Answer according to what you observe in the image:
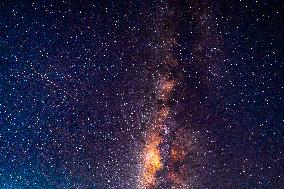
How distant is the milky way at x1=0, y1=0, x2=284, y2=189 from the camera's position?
1.68 metres

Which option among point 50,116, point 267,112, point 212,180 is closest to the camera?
point 267,112

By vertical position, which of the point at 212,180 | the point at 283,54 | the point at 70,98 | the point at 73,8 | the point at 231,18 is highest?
the point at 73,8

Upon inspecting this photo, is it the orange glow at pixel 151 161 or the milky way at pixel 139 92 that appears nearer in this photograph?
the milky way at pixel 139 92

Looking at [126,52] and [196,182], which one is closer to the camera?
[126,52]

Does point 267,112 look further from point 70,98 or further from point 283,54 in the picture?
point 70,98

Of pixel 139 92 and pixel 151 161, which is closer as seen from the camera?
pixel 139 92

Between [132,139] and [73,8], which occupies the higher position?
[73,8]

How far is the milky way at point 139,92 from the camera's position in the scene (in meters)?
1.68

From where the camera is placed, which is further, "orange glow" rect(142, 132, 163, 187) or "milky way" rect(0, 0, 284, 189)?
"orange glow" rect(142, 132, 163, 187)

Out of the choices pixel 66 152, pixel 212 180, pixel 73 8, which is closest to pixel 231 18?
pixel 73 8

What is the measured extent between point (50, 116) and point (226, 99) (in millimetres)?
1153

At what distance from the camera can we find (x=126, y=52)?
1.78m

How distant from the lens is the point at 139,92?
1920mm

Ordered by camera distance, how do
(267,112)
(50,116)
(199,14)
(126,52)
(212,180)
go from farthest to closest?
1. (212,180)
2. (50,116)
3. (267,112)
4. (126,52)
5. (199,14)
